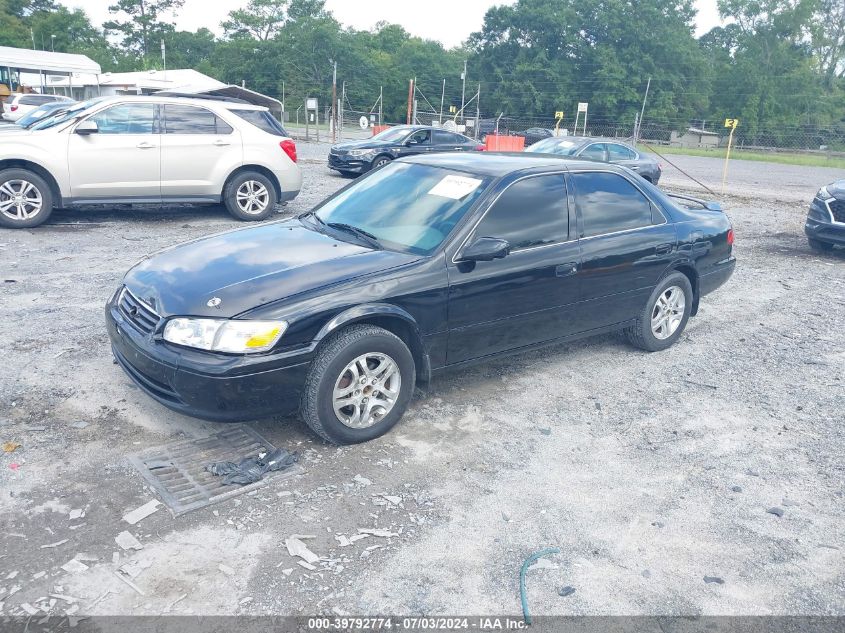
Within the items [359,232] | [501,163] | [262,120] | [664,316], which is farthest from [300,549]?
[262,120]

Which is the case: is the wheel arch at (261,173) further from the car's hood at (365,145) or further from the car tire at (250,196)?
the car's hood at (365,145)

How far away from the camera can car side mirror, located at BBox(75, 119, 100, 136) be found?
9273 mm

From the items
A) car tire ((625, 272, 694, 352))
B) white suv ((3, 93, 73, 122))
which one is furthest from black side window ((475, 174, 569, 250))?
white suv ((3, 93, 73, 122))

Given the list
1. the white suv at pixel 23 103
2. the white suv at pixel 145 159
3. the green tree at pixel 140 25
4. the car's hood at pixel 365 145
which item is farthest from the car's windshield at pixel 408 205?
the green tree at pixel 140 25

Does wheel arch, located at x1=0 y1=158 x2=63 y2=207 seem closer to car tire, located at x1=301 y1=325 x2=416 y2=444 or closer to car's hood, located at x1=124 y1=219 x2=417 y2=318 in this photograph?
car's hood, located at x1=124 y1=219 x2=417 y2=318

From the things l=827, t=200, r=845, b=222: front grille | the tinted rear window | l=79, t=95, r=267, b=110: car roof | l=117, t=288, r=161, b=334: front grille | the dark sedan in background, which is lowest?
l=117, t=288, r=161, b=334: front grille

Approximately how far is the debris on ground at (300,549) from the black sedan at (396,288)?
80 cm

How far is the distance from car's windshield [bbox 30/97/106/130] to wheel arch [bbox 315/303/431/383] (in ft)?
23.4

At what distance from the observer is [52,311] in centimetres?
621

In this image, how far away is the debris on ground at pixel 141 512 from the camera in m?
3.38

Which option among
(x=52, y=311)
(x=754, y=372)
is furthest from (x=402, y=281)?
(x=52, y=311)

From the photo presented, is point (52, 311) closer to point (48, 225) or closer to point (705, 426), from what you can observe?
point (48, 225)

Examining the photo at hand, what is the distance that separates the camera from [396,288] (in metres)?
4.23

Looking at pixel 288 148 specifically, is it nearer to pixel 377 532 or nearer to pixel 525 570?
pixel 377 532
